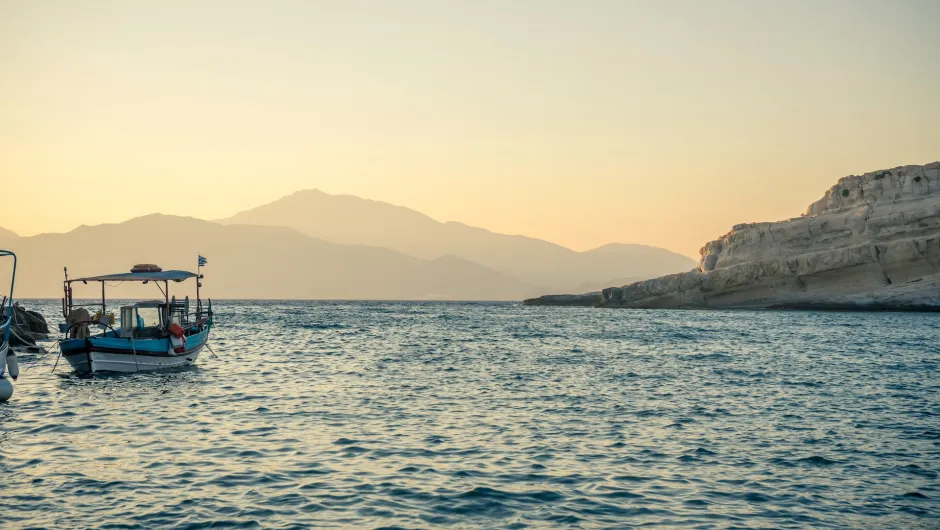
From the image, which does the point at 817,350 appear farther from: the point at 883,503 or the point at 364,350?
the point at 883,503

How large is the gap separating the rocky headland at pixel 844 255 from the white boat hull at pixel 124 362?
92462mm

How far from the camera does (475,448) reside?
16531 millimetres

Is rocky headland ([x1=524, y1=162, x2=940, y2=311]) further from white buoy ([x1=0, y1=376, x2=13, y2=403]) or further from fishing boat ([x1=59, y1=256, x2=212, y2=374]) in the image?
white buoy ([x1=0, y1=376, x2=13, y2=403])

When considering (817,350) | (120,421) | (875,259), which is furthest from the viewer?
(875,259)

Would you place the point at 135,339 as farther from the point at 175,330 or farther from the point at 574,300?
the point at 574,300

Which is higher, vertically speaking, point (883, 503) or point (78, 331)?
point (78, 331)

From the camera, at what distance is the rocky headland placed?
96.6m

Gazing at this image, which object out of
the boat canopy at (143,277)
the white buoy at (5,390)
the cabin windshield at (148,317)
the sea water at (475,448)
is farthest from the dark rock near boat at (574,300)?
the white buoy at (5,390)

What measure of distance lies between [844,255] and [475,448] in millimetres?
98534

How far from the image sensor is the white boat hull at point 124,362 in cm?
3166

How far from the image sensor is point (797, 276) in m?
105

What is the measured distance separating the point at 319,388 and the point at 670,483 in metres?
16.3

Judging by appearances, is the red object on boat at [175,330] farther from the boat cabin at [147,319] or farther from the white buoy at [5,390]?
the white buoy at [5,390]

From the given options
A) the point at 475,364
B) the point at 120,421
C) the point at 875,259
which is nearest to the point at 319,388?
the point at 120,421
